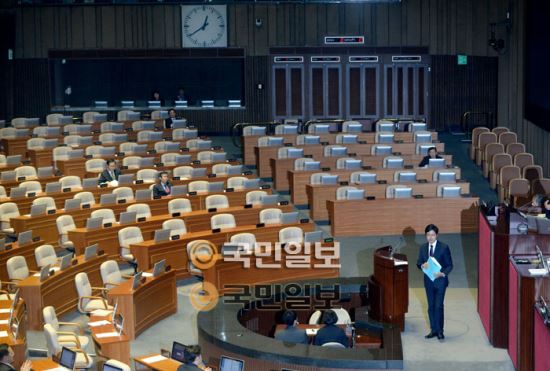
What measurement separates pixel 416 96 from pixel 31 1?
10706mm

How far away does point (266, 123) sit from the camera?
88.6 ft

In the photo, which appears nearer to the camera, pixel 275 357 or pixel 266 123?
pixel 275 357

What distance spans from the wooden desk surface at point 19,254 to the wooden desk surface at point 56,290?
1.00m

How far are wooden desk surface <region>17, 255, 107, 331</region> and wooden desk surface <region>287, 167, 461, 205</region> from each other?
5.74 m

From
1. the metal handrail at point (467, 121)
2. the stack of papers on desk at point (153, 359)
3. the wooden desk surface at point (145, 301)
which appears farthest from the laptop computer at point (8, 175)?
the metal handrail at point (467, 121)

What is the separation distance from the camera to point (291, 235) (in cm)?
1659

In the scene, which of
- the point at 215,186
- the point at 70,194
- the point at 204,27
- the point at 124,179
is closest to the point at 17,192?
the point at 70,194

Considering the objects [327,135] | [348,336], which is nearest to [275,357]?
[348,336]

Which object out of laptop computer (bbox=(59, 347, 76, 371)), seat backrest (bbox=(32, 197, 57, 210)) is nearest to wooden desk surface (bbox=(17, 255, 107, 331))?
seat backrest (bbox=(32, 197, 57, 210))

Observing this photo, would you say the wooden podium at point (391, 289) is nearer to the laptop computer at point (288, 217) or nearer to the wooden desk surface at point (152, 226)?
the laptop computer at point (288, 217)

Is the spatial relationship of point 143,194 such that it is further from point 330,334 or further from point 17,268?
point 330,334

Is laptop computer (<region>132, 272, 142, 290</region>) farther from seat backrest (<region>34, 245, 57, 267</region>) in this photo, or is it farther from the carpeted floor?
seat backrest (<region>34, 245, 57, 267</region>)

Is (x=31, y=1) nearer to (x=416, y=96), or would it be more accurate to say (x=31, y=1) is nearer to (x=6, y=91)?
(x=6, y=91)

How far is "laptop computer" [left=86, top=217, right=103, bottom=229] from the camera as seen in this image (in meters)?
17.0
